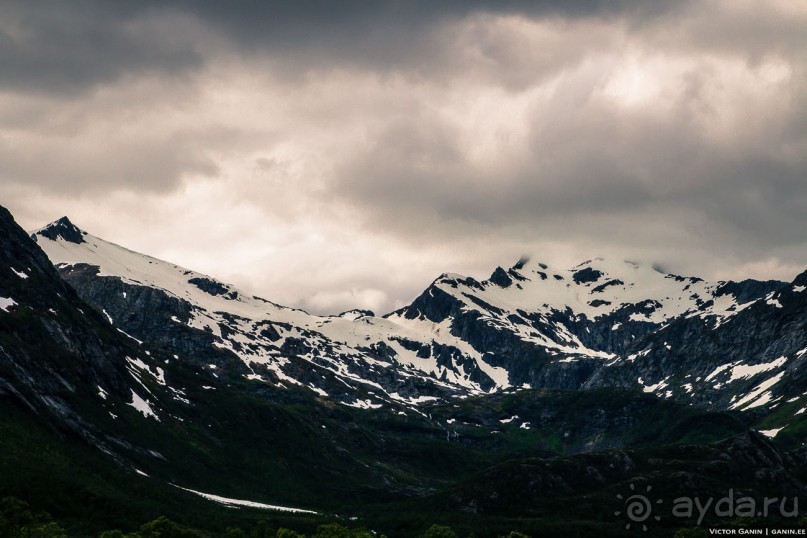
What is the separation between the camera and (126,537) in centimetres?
19588

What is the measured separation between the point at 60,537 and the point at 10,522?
22233 millimetres

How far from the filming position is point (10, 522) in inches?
7781

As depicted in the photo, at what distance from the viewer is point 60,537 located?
184 m

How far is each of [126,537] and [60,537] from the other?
16440 mm

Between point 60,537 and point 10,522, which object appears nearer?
point 60,537

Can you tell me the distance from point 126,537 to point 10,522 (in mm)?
27460

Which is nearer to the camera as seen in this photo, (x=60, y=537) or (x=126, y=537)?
(x=60, y=537)
